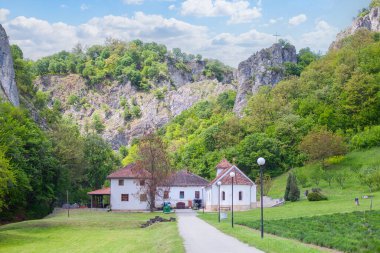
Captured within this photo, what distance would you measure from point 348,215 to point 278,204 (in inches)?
841

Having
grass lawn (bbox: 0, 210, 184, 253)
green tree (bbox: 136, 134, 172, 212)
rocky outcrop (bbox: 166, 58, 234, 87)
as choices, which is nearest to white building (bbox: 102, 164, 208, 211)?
green tree (bbox: 136, 134, 172, 212)

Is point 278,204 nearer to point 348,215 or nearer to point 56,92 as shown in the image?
point 348,215

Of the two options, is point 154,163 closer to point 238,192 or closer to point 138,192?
point 138,192

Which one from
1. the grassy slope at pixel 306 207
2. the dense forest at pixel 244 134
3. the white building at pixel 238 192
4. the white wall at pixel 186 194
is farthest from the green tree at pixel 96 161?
the white building at pixel 238 192

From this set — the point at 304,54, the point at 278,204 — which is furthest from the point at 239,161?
the point at 304,54

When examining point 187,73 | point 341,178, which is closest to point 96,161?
point 341,178

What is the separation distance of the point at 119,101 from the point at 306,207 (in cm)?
11965

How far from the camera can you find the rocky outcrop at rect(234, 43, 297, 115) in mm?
125375

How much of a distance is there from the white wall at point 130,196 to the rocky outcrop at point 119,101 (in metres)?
73.2

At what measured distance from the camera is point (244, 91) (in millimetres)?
126312

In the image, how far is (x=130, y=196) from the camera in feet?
225

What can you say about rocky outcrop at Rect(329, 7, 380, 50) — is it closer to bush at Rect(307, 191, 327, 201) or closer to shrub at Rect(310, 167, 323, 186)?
shrub at Rect(310, 167, 323, 186)

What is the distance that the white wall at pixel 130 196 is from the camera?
68.4m

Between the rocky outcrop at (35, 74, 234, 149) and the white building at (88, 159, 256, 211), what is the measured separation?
70.1m
